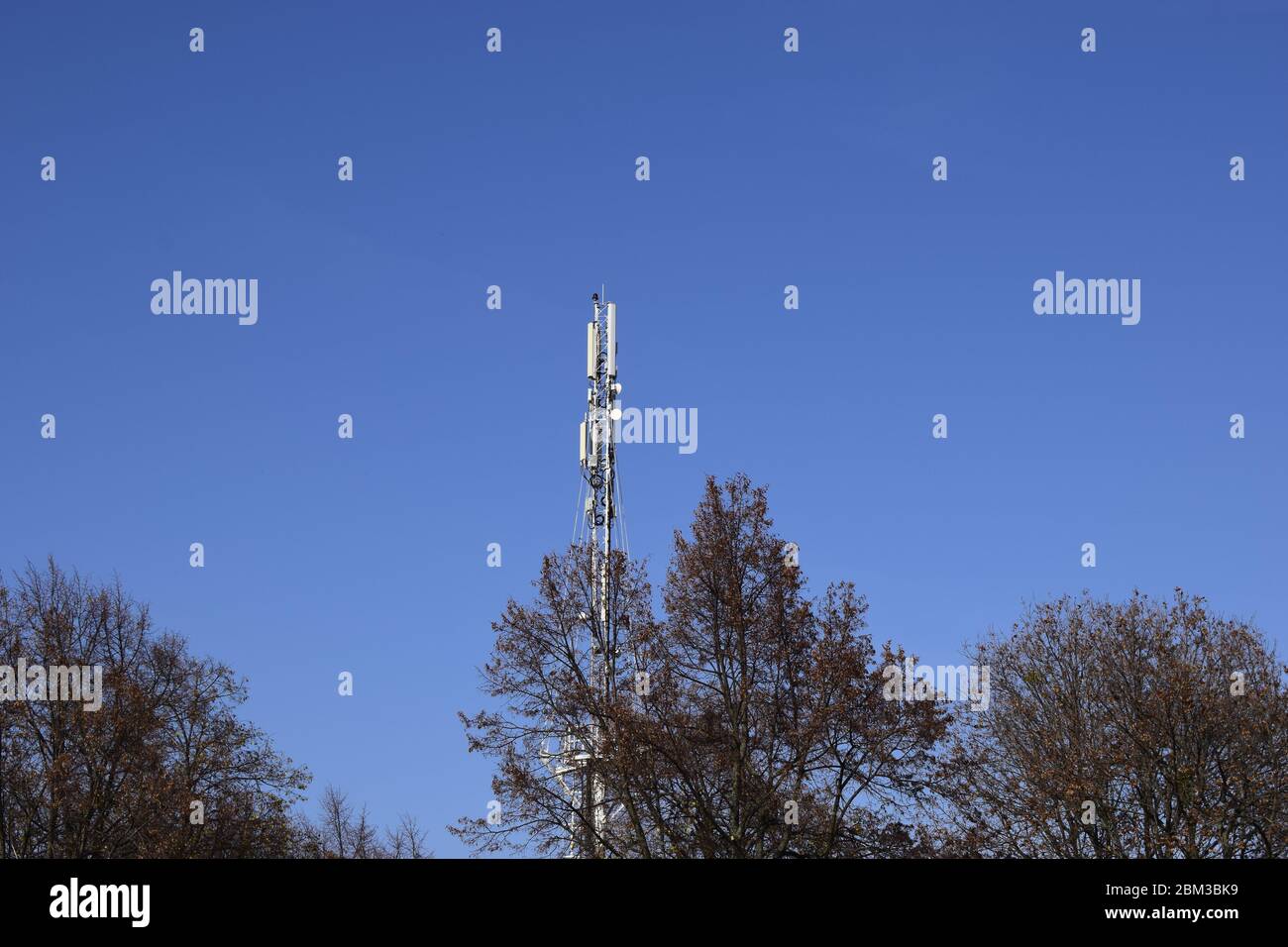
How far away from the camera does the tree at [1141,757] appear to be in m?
41.3

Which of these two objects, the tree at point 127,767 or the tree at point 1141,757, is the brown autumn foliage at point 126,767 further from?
the tree at point 1141,757

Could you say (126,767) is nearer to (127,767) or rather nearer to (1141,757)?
(127,767)

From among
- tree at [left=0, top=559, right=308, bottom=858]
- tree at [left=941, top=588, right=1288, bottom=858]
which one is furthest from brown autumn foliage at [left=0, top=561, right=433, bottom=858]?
tree at [left=941, top=588, right=1288, bottom=858]

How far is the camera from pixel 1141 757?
43375 millimetres

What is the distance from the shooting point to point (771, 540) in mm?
41969

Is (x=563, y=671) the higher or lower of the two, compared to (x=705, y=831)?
higher

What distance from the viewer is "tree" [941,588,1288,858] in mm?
41344

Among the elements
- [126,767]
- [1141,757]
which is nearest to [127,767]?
[126,767]

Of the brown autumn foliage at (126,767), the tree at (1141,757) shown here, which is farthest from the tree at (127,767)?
the tree at (1141,757)

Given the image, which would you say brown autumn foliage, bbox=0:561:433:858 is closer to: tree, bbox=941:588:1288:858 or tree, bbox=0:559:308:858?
tree, bbox=0:559:308:858
